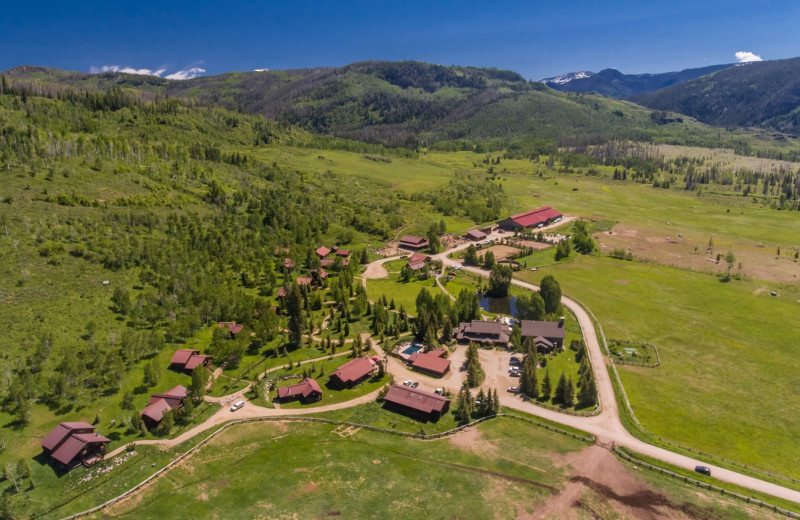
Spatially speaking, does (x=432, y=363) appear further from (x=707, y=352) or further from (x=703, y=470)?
(x=707, y=352)

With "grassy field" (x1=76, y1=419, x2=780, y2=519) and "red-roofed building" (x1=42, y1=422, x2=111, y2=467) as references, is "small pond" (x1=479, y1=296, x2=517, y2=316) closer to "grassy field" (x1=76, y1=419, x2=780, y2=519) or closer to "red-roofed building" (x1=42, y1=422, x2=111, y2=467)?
"grassy field" (x1=76, y1=419, x2=780, y2=519)

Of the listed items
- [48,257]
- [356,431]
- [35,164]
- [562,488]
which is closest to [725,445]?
[562,488]

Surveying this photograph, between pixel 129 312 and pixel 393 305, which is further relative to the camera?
pixel 393 305

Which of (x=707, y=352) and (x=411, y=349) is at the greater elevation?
(x=411, y=349)

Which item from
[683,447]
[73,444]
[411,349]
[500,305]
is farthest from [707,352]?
[73,444]

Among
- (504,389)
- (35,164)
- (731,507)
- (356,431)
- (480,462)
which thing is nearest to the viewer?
(731,507)

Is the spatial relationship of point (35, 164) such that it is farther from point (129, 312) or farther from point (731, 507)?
point (731, 507)

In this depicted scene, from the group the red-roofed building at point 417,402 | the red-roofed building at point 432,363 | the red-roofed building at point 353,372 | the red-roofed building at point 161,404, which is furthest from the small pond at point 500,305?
the red-roofed building at point 161,404
